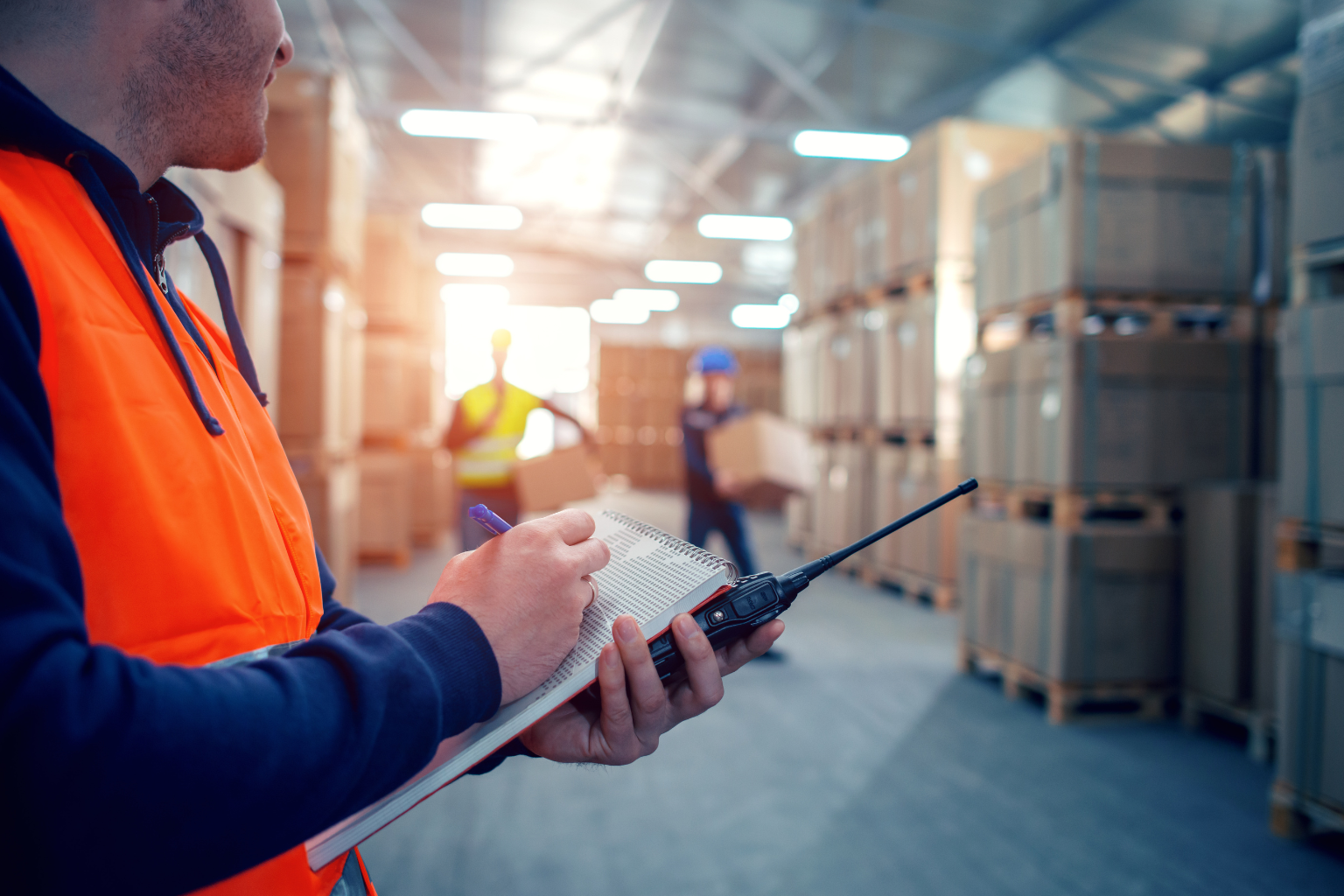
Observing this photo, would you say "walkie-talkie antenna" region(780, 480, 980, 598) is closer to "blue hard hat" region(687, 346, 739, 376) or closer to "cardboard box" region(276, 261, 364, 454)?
"cardboard box" region(276, 261, 364, 454)

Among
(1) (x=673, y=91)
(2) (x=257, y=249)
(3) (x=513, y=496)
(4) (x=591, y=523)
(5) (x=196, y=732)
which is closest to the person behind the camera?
(5) (x=196, y=732)

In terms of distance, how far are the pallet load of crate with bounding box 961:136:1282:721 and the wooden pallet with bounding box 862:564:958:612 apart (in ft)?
6.13

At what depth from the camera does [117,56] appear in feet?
2.31

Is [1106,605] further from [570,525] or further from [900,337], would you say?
[570,525]

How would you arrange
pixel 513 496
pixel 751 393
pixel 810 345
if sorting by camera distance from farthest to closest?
pixel 751 393 → pixel 810 345 → pixel 513 496

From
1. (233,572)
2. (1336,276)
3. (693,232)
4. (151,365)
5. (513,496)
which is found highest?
(693,232)

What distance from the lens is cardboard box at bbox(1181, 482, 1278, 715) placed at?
3.40 meters

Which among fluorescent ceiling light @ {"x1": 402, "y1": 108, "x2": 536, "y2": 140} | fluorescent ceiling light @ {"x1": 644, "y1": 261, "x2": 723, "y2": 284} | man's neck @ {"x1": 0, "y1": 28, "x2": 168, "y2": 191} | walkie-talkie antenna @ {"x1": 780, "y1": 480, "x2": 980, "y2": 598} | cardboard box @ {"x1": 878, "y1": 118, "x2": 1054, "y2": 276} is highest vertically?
fluorescent ceiling light @ {"x1": 644, "y1": 261, "x2": 723, "y2": 284}

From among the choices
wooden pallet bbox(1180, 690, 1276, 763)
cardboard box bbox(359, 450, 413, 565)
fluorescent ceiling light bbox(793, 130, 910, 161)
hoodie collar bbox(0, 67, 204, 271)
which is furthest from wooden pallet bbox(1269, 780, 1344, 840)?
cardboard box bbox(359, 450, 413, 565)

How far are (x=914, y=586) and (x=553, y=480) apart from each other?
124 inches

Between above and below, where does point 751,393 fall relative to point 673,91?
below

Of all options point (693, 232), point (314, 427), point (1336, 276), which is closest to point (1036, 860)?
point (1336, 276)

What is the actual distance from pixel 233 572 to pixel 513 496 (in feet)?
13.4

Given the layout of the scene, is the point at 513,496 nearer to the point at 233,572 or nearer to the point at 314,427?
the point at 314,427
